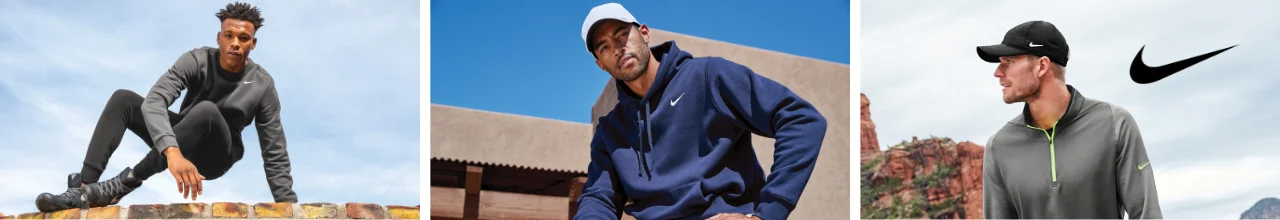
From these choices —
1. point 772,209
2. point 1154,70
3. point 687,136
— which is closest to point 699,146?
point 687,136

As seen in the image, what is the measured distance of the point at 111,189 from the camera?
12.5ft

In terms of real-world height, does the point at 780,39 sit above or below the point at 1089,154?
above

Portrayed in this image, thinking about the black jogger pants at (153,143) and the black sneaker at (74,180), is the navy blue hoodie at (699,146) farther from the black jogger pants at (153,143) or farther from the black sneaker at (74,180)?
the black sneaker at (74,180)

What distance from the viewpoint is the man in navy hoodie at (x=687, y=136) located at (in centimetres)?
231

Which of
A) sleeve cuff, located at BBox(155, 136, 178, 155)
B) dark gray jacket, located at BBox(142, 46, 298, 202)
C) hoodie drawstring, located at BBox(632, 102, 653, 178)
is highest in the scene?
dark gray jacket, located at BBox(142, 46, 298, 202)

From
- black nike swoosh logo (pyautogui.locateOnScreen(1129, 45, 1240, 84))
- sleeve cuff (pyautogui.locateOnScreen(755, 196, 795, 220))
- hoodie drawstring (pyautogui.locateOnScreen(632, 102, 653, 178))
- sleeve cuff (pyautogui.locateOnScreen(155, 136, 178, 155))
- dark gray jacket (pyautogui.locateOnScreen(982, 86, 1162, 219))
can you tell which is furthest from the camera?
Answer: sleeve cuff (pyautogui.locateOnScreen(155, 136, 178, 155))

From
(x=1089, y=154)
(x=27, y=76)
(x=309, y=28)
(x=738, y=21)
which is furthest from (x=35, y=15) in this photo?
(x=1089, y=154)

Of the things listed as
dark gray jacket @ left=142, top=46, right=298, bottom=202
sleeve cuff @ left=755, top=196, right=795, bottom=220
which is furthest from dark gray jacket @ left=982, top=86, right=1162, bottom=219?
dark gray jacket @ left=142, top=46, right=298, bottom=202

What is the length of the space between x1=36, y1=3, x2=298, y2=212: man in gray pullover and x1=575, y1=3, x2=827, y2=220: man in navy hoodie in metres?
1.68

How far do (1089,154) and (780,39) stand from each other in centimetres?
93

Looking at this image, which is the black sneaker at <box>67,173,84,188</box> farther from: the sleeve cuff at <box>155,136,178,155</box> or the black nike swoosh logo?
the black nike swoosh logo

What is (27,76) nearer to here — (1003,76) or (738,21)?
(738,21)

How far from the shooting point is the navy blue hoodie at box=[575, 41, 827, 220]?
7.56 ft

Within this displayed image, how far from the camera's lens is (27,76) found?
3.78 metres
